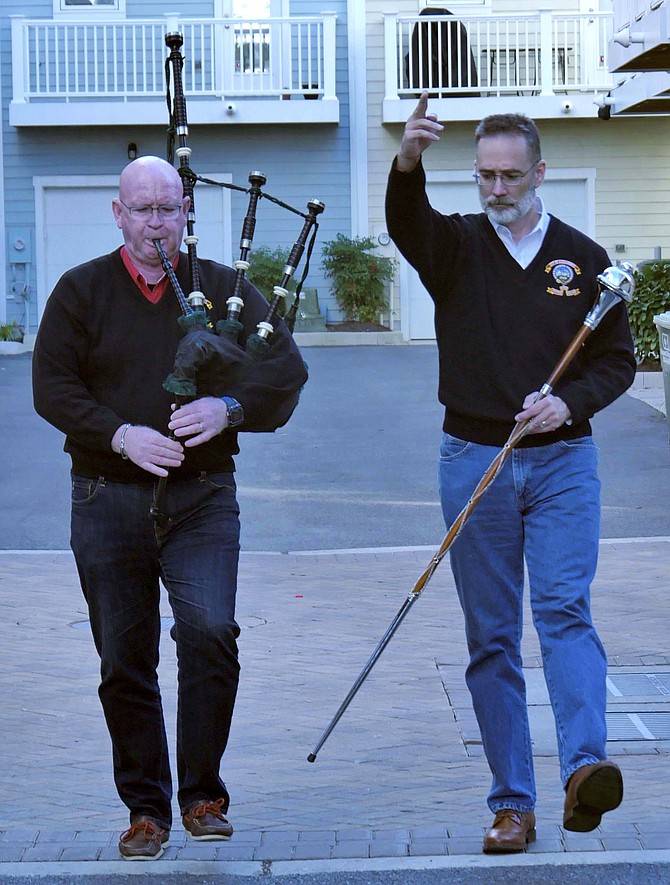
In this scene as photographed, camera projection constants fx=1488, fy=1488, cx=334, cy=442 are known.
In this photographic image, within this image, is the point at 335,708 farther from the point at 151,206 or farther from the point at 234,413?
the point at 151,206

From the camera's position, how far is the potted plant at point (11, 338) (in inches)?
850

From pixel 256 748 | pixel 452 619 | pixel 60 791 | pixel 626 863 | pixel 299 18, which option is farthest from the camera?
pixel 299 18

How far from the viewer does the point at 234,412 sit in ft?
13.6

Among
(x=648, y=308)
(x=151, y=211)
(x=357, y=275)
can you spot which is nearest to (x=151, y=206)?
(x=151, y=211)

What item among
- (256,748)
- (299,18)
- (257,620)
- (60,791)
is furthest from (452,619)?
(299,18)

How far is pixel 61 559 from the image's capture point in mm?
9227

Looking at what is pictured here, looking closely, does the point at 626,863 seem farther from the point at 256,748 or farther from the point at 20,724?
the point at 20,724

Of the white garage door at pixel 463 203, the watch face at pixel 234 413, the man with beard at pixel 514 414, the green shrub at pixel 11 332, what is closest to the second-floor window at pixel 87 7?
the green shrub at pixel 11 332

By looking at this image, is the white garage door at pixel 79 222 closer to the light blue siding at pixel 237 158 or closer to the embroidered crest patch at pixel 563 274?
the light blue siding at pixel 237 158

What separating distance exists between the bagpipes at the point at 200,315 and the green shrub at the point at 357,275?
1818 centimetres

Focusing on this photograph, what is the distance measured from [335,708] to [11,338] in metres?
17.5

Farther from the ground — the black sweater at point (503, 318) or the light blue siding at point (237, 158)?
the light blue siding at point (237, 158)

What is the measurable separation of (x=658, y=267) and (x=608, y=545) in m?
9.03

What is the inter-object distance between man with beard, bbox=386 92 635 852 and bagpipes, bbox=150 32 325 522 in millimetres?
406
